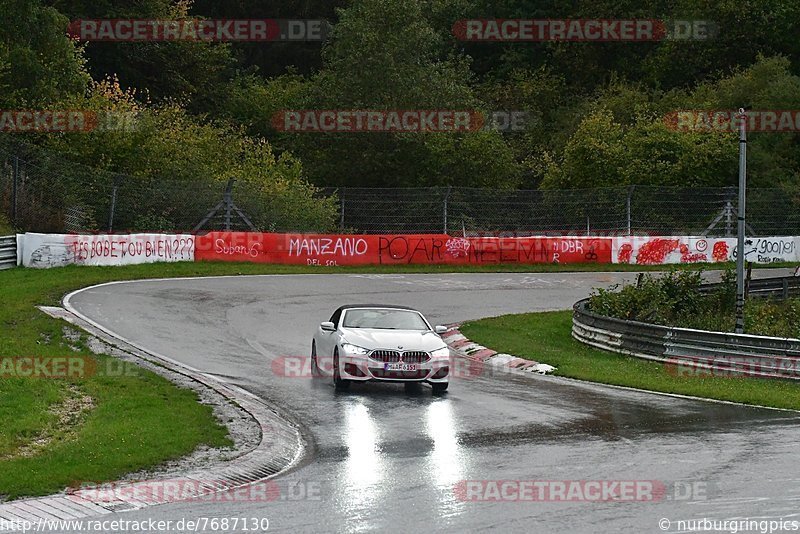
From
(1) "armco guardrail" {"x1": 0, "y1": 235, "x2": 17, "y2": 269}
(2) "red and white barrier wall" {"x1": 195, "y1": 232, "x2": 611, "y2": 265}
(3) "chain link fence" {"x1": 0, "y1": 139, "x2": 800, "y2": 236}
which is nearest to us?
(1) "armco guardrail" {"x1": 0, "y1": 235, "x2": 17, "y2": 269}

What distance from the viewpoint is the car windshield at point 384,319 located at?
18688 mm

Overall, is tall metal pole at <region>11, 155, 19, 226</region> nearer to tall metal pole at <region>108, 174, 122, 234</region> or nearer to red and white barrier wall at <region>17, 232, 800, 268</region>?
tall metal pole at <region>108, 174, 122, 234</region>

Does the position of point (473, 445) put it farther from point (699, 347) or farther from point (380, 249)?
point (380, 249)

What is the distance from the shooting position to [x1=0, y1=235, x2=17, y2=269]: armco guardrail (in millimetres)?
32406

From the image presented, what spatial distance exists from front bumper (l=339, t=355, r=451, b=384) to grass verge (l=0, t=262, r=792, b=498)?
249 centimetres

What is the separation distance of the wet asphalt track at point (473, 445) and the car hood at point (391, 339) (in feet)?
2.52

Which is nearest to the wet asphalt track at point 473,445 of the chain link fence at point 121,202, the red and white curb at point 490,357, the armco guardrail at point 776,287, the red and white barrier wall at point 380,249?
the red and white curb at point 490,357

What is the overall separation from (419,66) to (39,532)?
164 ft

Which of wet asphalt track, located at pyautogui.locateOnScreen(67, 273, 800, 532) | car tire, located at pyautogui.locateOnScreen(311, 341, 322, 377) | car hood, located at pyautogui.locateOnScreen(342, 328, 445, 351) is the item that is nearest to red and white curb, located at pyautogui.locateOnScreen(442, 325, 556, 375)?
wet asphalt track, located at pyautogui.locateOnScreen(67, 273, 800, 532)

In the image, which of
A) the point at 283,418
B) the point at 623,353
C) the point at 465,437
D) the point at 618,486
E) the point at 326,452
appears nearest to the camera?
the point at 618,486

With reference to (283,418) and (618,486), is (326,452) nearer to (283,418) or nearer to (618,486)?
(283,418)

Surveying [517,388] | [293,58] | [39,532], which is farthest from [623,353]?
[293,58]

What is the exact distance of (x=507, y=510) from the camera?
32.8 ft

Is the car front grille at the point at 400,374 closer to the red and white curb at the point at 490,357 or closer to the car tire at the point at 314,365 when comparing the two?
the car tire at the point at 314,365
